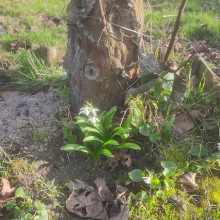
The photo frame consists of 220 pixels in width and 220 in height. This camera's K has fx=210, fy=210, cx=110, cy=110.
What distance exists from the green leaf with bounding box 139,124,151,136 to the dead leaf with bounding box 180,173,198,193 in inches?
19.8

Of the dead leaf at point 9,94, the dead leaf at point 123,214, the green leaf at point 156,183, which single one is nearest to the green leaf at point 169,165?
the green leaf at point 156,183

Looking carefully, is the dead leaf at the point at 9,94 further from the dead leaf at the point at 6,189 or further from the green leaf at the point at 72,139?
the dead leaf at the point at 6,189

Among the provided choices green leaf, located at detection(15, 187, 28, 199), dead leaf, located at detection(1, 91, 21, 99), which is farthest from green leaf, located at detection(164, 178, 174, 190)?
dead leaf, located at detection(1, 91, 21, 99)

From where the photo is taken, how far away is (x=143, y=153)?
2.12m

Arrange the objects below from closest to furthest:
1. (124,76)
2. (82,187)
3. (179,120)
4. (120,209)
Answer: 1. (120,209)
2. (82,187)
3. (124,76)
4. (179,120)

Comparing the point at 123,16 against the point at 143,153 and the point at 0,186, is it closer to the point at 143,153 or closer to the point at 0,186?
the point at 143,153

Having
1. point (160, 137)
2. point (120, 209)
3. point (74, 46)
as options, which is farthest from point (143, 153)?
point (74, 46)

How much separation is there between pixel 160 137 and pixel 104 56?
96 cm

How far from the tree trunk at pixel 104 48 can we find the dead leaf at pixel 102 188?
74cm

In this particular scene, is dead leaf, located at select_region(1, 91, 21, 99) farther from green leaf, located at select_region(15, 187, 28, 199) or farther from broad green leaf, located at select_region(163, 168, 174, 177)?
broad green leaf, located at select_region(163, 168, 174, 177)

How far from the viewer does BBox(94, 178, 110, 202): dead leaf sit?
5.89 ft

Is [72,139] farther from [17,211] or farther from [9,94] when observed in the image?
[9,94]

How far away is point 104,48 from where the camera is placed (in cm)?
189

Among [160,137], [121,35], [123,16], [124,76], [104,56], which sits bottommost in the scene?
[160,137]
